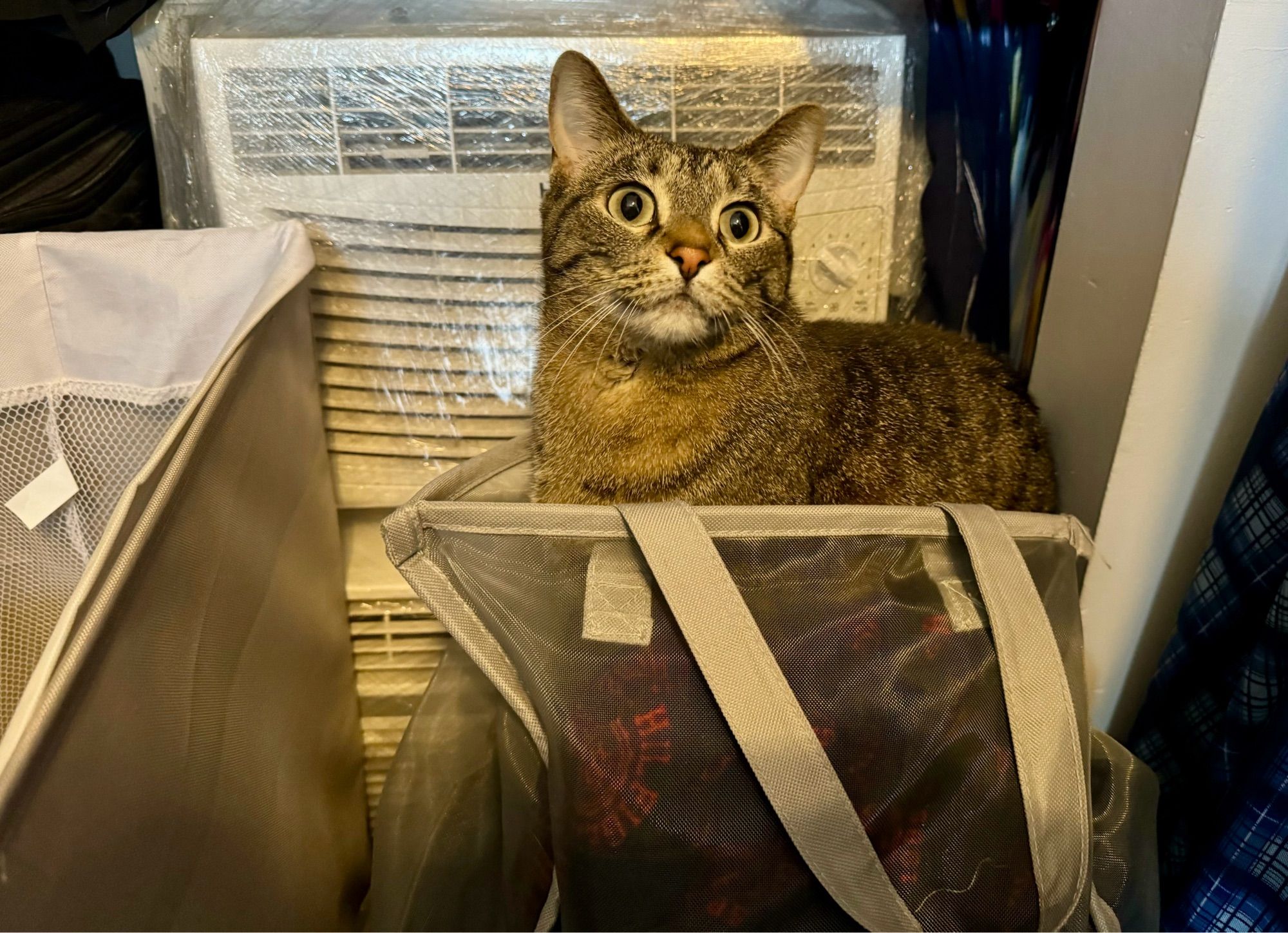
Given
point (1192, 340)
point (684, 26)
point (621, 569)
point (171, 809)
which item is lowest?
point (171, 809)

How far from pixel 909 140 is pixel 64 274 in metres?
0.99

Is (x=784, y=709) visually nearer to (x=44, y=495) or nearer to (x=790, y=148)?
(x=790, y=148)

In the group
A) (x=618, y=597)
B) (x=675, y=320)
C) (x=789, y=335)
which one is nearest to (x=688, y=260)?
(x=675, y=320)

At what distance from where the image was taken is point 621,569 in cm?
65

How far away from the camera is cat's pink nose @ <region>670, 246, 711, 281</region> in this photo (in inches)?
28.3

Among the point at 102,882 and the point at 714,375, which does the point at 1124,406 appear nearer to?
the point at 714,375

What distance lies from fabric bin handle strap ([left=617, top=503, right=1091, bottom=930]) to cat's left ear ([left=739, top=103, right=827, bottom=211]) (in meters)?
0.42

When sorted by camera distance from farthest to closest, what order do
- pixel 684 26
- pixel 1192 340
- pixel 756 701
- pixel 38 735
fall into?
pixel 684 26, pixel 1192 340, pixel 756 701, pixel 38 735

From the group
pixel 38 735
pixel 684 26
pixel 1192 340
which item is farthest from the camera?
pixel 684 26

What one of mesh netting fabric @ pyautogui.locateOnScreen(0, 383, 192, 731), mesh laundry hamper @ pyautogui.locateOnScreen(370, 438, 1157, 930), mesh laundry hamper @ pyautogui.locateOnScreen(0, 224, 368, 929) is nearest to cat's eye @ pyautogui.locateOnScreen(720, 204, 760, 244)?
mesh laundry hamper @ pyautogui.locateOnScreen(370, 438, 1157, 930)

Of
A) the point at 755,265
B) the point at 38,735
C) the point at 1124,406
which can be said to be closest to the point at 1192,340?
the point at 1124,406

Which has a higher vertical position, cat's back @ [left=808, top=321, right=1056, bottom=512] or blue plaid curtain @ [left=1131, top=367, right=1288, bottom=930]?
cat's back @ [left=808, top=321, right=1056, bottom=512]

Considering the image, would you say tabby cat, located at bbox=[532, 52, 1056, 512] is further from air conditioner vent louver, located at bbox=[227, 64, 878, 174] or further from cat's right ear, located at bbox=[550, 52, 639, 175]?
air conditioner vent louver, located at bbox=[227, 64, 878, 174]

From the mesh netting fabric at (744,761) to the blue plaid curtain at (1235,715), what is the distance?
0.21 m
